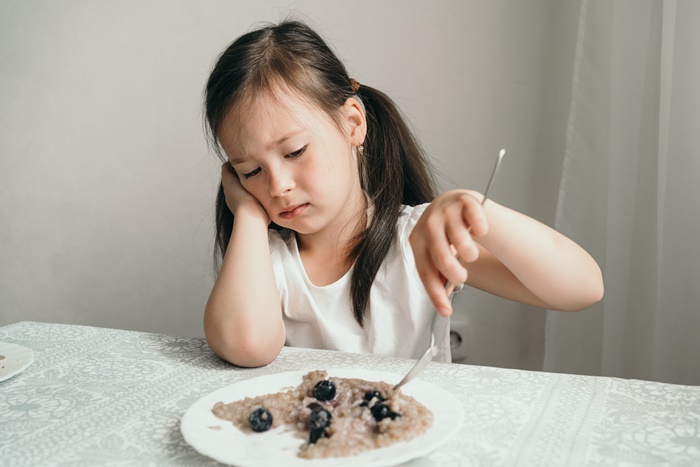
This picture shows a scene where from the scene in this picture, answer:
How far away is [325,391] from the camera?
2.02 ft

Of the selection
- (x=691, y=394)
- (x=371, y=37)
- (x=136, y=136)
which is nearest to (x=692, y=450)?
(x=691, y=394)

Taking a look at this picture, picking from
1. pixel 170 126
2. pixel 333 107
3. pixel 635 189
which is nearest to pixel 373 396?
pixel 333 107

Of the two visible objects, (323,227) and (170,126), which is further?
(170,126)

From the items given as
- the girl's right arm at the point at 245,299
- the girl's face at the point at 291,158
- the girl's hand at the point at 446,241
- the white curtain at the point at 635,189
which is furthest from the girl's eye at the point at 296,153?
the white curtain at the point at 635,189

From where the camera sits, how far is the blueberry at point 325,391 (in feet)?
2.02

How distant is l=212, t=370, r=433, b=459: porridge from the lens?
20.6 inches

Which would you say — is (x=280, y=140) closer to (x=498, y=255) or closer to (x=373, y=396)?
(x=498, y=255)

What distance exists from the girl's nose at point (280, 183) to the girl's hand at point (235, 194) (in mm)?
107

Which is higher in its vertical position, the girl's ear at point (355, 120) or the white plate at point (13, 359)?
the girl's ear at point (355, 120)

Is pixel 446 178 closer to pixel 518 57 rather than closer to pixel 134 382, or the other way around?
pixel 518 57

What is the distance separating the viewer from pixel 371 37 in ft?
5.18

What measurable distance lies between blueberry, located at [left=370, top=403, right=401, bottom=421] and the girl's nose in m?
0.50

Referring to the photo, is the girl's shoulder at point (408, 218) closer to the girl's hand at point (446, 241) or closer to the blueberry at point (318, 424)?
the girl's hand at point (446, 241)

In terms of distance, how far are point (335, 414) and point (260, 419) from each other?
7cm
